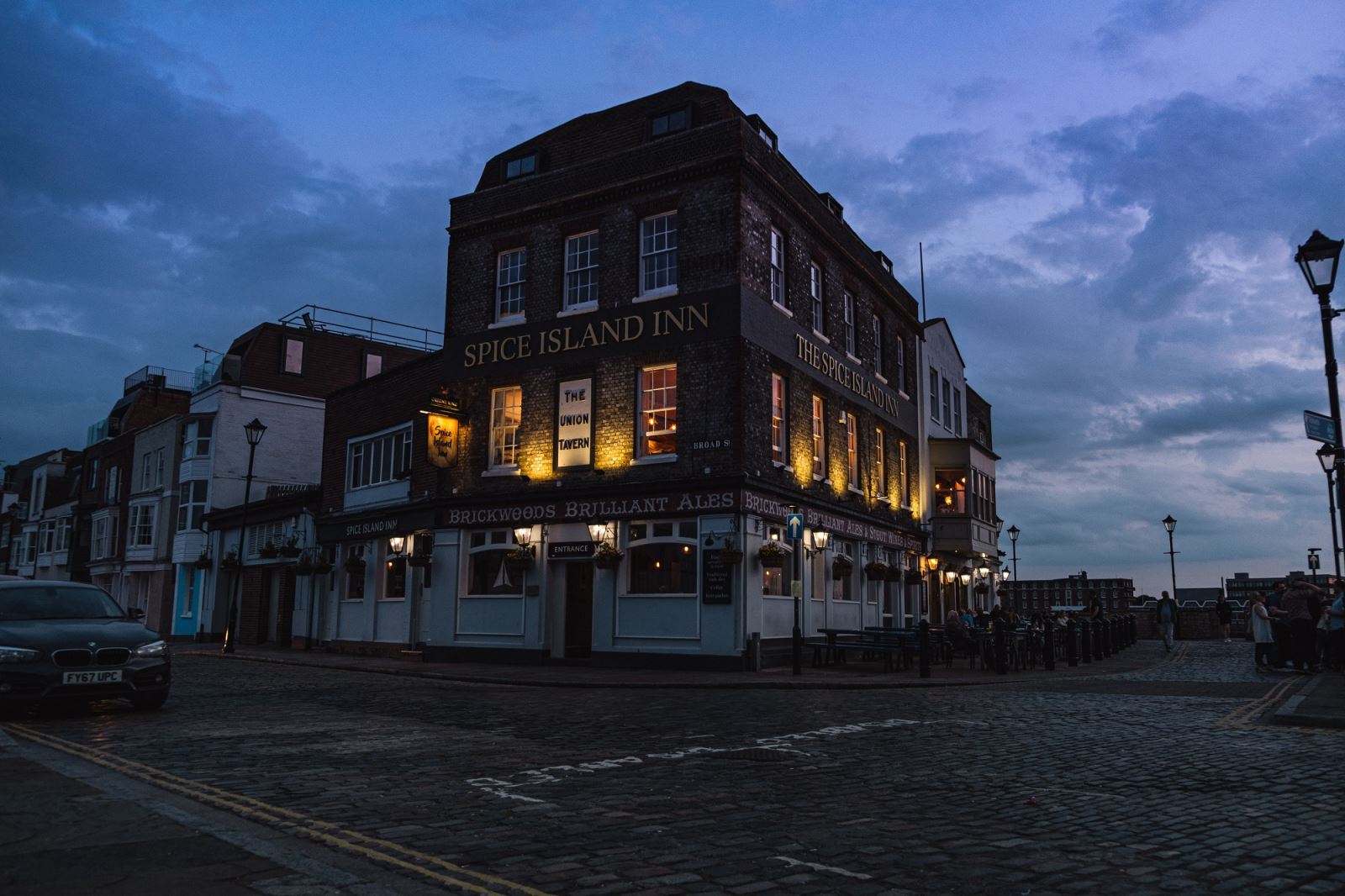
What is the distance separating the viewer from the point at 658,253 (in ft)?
78.6

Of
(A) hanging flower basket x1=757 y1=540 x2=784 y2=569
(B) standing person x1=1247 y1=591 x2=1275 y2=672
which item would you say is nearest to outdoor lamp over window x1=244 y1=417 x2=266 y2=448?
(A) hanging flower basket x1=757 y1=540 x2=784 y2=569

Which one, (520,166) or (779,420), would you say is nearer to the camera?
(779,420)

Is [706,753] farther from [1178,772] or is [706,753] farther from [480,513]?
[480,513]

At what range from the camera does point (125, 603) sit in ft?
157

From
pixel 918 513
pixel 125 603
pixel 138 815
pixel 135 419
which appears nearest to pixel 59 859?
pixel 138 815

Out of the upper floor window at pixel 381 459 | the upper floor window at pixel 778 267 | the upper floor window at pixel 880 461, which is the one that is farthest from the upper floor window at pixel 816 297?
the upper floor window at pixel 381 459

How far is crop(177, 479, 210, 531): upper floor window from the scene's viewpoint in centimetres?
4100

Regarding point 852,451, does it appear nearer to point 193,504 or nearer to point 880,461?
point 880,461

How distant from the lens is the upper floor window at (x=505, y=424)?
83.6 ft

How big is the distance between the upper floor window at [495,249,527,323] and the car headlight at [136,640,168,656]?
49.8 feet

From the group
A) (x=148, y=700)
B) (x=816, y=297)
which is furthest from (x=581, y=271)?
(x=148, y=700)

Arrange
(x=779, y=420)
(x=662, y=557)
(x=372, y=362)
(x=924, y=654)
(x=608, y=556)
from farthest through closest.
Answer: (x=372, y=362) → (x=779, y=420) → (x=662, y=557) → (x=608, y=556) → (x=924, y=654)

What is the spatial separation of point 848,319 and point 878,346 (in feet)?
8.66

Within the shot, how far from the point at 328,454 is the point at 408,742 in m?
23.9
